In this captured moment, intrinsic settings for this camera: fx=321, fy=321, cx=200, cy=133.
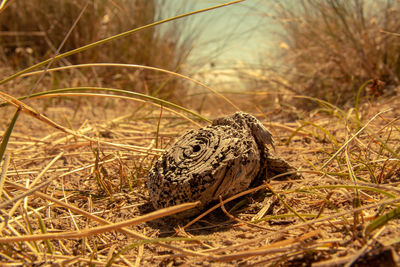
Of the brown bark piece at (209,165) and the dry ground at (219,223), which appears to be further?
the brown bark piece at (209,165)

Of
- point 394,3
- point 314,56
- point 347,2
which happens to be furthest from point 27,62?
point 394,3

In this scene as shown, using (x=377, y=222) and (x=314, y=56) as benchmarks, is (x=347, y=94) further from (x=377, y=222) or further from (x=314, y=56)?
(x=377, y=222)

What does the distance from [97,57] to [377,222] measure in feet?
15.3

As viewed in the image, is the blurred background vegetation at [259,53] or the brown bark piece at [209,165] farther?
the blurred background vegetation at [259,53]

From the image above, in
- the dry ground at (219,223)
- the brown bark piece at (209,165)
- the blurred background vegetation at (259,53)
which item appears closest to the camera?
the dry ground at (219,223)

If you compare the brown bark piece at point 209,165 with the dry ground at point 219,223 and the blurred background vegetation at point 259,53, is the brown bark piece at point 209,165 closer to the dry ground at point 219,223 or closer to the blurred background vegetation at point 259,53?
the dry ground at point 219,223

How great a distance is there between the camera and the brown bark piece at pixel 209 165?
1.23m

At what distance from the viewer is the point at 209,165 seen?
1.24 meters

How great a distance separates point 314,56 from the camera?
155 inches

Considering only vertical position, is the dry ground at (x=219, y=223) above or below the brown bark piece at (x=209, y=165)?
below

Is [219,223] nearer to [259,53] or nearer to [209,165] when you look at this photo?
[209,165]

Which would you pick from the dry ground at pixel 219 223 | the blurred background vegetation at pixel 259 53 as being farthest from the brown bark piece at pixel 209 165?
the blurred background vegetation at pixel 259 53

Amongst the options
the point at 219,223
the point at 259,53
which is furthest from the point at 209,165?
the point at 259,53

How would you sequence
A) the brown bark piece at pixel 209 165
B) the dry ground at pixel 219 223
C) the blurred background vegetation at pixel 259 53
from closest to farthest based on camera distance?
the dry ground at pixel 219 223
the brown bark piece at pixel 209 165
the blurred background vegetation at pixel 259 53
